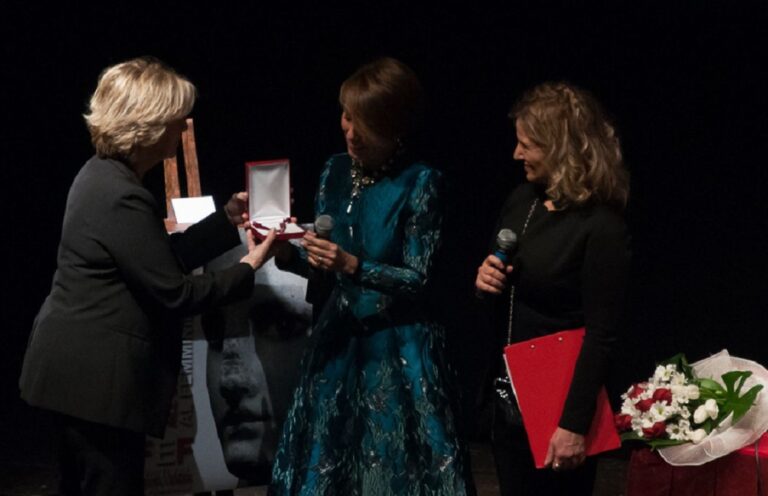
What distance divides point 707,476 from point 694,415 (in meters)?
0.17

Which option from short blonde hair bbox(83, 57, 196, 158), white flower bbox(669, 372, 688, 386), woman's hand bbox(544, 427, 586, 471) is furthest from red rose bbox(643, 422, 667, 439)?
short blonde hair bbox(83, 57, 196, 158)

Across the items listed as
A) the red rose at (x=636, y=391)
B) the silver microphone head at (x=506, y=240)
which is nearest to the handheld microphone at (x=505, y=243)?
the silver microphone head at (x=506, y=240)

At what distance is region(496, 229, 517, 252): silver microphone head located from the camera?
2.80 metres

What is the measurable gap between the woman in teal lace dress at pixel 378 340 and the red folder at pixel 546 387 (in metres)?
0.43

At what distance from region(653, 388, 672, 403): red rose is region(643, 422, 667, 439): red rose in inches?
2.2

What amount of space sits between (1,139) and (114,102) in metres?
2.85

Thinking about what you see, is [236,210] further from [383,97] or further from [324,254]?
[383,97]

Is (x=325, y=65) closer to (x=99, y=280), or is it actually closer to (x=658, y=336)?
(x=658, y=336)

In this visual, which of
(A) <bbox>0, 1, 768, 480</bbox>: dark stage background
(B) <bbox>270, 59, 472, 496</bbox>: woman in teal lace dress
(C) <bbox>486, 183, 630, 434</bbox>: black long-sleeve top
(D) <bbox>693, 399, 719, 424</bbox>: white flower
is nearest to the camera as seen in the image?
(C) <bbox>486, 183, 630, 434</bbox>: black long-sleeve top

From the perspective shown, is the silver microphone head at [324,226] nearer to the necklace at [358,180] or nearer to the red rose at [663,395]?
the necklace at [358,180]

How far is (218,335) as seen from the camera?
145 inches

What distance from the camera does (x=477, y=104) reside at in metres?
5.02

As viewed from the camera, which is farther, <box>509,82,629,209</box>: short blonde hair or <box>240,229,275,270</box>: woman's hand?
<box>240,229,275,270</box>: woman's hand

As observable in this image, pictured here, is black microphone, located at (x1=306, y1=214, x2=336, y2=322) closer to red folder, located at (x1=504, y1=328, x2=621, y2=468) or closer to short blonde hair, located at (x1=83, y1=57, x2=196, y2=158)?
short blonde hair, located at (x1=83, y1=57, x2=196, y2=158)
